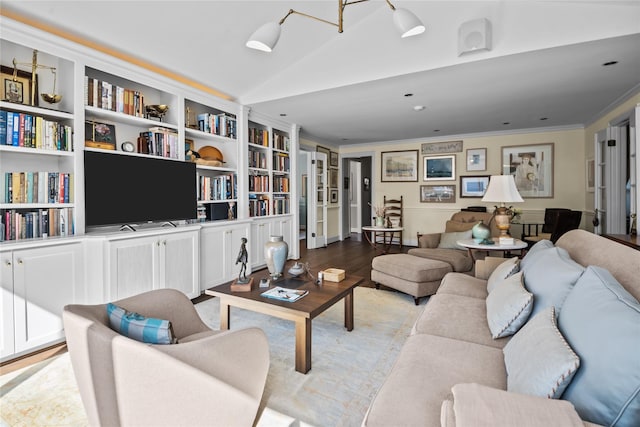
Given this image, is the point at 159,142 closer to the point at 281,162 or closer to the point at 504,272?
the point at 281,162

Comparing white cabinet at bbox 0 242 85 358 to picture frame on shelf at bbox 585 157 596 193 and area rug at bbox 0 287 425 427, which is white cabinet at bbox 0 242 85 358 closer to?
area rug at bbox 0 287 425 427

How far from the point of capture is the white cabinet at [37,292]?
2240mm

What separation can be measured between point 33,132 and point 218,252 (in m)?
2.05

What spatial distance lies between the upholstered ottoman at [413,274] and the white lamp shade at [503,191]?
858 mm

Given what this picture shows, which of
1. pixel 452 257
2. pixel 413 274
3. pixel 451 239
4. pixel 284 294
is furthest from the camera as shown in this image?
pixel 451 239

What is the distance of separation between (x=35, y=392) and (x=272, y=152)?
392 centimetres

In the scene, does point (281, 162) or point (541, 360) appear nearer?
point (541, 360)

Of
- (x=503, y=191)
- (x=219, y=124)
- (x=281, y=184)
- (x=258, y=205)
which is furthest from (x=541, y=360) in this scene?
(x=281, y=184)

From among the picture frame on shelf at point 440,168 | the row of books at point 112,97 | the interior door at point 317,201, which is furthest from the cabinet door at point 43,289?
the picture frame on shelf at point 440,168

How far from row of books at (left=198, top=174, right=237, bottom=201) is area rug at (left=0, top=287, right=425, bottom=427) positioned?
5.24 ft

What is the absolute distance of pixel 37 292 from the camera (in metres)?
2.39

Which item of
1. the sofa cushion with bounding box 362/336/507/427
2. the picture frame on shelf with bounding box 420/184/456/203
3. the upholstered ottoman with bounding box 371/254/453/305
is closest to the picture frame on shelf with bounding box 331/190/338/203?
the picture frame on shelf with bounding box 420/184/456/203

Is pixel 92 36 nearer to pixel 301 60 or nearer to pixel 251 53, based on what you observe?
pixel 251 53

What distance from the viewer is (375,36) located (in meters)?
3.41
